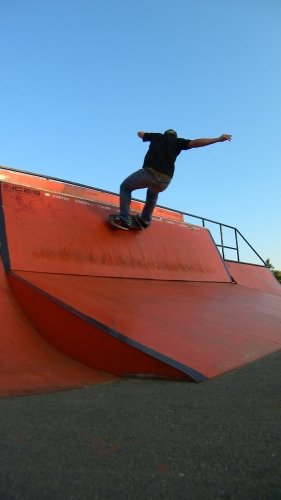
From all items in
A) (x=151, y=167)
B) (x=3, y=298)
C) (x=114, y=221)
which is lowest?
(x=3, y=298)

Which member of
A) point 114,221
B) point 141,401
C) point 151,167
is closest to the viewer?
point 141,401

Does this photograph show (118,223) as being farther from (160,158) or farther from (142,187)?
(160,158)

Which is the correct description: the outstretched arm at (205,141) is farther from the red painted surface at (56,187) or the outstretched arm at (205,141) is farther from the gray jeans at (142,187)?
the red painted surface at (56,187)

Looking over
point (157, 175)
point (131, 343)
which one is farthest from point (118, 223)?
point (131, 343)

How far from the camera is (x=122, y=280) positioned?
16.9 feet

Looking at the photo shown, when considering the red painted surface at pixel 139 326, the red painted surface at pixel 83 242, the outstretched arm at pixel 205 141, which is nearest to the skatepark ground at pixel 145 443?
the red painted surface at pixel 139 326

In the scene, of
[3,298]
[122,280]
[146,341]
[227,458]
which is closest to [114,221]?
[122,280]

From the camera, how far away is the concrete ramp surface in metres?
2.85

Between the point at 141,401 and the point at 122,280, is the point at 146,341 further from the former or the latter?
the point at 122,280

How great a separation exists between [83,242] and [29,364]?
103 inches

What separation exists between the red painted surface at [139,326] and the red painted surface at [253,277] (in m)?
4.46

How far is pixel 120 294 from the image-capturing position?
164 inches

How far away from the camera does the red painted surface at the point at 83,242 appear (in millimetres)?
4527

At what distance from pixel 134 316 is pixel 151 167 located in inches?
96.2
